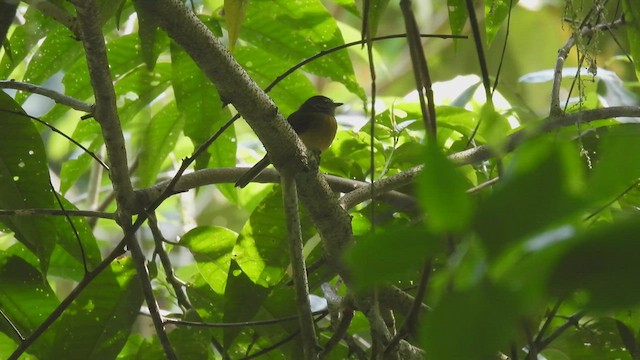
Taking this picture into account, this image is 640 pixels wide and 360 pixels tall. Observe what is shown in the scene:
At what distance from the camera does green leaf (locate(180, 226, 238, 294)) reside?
1.80 m

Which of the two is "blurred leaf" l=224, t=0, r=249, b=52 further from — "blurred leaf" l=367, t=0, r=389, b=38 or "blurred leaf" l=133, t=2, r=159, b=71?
"blurred leaf" l=367, t=0, r=389, b=38

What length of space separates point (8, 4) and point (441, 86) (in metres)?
1.82

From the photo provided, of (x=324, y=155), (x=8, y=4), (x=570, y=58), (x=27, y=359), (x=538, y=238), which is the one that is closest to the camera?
(x=538, y=238)

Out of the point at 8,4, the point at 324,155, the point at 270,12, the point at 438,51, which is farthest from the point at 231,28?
the point at 438,51

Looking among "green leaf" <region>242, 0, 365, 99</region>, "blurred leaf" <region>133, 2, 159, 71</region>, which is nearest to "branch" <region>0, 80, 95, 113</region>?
"blurred leaf" <region>133, 2, 159, 71</region>

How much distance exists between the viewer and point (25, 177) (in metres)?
1.50

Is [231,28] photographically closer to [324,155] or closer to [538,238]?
[324,155]

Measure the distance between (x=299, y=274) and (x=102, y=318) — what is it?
52cm

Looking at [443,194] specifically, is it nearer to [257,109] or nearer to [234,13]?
[257,109]

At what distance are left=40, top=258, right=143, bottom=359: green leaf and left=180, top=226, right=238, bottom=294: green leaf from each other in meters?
0.17

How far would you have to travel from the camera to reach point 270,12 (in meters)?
1.91

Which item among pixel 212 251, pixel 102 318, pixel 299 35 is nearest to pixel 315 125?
pixel 299 35

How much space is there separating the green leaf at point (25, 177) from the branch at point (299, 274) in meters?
0.47

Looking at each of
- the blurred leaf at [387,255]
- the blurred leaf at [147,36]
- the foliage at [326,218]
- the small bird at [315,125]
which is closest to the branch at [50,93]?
the foliage at [326,218]
